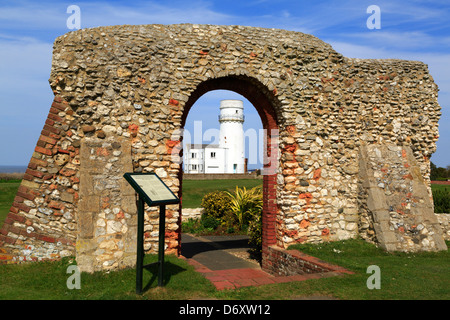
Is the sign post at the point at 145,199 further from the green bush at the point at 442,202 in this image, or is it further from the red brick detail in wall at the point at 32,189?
the green bush at the point at 442,202

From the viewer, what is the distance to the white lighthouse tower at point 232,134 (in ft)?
146

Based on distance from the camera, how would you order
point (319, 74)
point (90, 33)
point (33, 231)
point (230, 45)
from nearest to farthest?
point (33, 231) → point (90, 33) → point (230, 45) → point (319, 74)

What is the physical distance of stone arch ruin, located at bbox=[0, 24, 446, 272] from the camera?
20.3 ft

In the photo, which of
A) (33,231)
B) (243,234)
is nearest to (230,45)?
(33,231)

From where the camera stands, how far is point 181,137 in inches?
277

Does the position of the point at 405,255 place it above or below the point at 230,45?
below

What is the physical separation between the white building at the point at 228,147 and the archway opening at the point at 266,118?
3625cm

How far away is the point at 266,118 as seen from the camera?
802 cm

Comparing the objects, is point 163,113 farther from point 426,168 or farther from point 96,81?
point 426,168

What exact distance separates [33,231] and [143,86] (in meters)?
3.17

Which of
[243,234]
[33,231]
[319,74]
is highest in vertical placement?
[319,74]

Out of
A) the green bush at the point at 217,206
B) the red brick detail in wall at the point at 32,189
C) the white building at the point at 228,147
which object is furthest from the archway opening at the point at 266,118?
the white building at the point at 228,147
